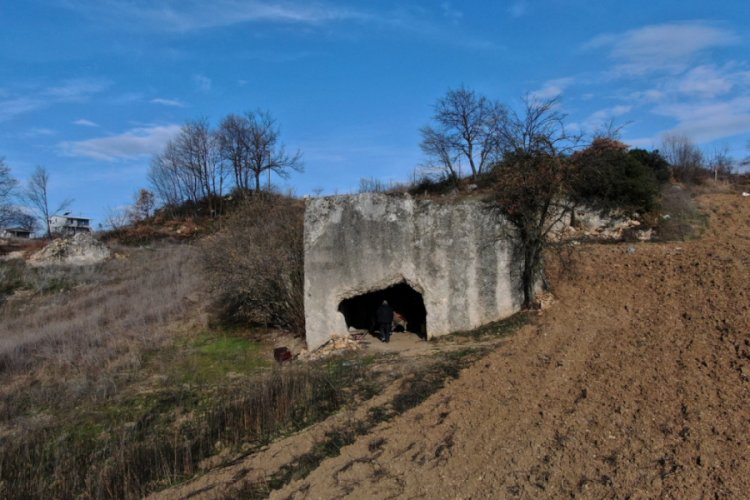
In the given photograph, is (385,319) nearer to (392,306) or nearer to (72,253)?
(392,306)

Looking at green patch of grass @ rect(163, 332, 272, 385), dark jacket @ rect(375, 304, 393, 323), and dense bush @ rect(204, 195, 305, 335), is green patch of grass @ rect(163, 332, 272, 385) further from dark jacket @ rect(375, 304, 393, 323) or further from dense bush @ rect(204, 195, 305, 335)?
dark jacket @ rect(375, 304, 393, 323)

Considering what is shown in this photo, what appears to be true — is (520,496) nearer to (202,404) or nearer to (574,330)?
(574,330)

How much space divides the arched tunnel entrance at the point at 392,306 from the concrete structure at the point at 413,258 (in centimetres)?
188

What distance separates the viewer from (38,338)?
1480 cm

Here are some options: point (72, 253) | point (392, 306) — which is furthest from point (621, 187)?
point (72, 253)

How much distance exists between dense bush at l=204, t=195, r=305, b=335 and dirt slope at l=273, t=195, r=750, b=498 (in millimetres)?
6845

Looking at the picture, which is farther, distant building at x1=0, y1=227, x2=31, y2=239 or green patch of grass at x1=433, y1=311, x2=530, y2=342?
distant building at x1=0, y1=227, x2=31, y2=239

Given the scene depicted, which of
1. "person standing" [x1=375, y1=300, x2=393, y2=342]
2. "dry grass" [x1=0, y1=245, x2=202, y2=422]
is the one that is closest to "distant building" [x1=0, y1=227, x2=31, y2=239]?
"dry grass" [x1=0, y1=245, x2=202, y2=422]

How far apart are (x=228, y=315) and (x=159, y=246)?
16778 millimetres

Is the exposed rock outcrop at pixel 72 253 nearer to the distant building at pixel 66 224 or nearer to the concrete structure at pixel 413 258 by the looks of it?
the distant building at pixel 66 224

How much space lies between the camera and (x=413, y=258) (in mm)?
11828

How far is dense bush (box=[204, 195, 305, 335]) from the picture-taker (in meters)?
14.1

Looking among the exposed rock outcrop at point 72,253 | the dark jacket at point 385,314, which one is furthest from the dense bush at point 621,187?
the exposed rock outcrop at point 72,253

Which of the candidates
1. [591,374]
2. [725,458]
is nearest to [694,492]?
[725,458]
